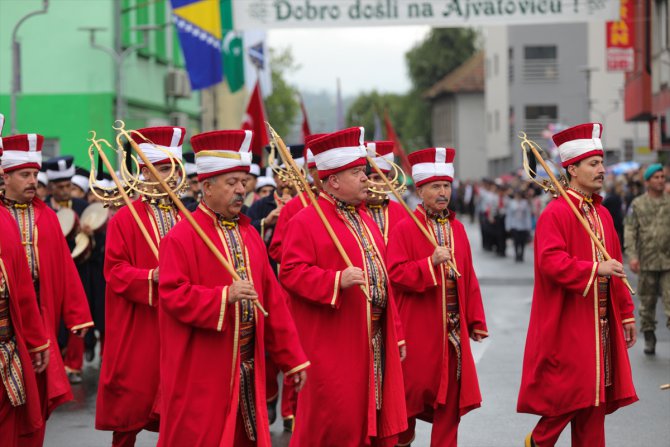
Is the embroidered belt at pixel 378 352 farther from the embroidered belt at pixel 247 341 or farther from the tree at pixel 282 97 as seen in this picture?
the tree at pixel 282 97

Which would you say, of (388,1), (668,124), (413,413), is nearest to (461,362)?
(413,413)

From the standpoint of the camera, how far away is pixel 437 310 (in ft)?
27.8

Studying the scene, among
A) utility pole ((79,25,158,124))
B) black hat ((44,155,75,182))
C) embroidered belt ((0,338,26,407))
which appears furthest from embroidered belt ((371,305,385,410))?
utility pole ((79,25,158,124))

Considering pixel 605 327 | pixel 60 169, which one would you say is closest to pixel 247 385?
pixel 605 327

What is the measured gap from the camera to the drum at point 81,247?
43.9 feet

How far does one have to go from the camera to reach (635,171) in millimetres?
25203

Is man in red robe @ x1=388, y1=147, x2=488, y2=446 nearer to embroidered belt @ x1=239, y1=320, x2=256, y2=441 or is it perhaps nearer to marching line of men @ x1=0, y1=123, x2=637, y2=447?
marching line of men @ x1=0, y1=123, x2=637, y2=447

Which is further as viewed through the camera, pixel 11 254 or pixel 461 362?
pixel 461 362

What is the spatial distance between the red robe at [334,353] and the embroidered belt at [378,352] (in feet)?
0.10

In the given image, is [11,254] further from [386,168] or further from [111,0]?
[111,0]

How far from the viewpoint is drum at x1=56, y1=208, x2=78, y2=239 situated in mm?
12555

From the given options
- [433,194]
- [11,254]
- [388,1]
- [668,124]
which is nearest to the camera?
[11,254]

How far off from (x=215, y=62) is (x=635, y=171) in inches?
334

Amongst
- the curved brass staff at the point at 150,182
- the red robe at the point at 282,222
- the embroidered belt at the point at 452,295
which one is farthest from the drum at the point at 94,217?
A: the embroidered belt at the point at 452,295
